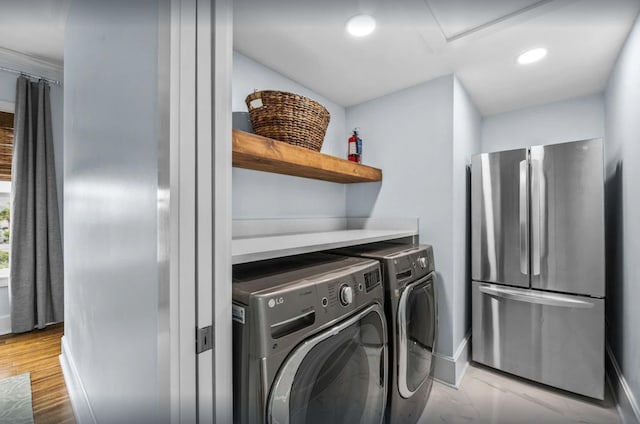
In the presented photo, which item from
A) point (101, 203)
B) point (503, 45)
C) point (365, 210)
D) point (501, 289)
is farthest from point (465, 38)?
point (101, 203)

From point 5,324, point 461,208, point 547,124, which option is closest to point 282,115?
point 461,208

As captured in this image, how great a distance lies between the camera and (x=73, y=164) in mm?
1660

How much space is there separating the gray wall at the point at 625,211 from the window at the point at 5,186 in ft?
14.7

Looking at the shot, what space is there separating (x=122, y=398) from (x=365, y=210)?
186cm

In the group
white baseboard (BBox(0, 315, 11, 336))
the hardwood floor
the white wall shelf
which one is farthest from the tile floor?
white baseboard (BBox(0, 315, 11, 336))

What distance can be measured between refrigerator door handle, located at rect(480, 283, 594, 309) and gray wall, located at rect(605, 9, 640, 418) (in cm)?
20

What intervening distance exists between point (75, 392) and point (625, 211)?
3.17 metres

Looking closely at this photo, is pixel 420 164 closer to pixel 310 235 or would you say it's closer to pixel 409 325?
pixel 310 235

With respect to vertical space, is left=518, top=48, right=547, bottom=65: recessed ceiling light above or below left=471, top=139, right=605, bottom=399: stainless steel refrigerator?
above

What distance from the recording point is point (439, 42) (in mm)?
1605

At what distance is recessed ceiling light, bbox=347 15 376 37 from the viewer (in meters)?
1.42

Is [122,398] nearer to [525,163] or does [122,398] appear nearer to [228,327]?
[228,327]

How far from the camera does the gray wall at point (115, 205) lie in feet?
2.68

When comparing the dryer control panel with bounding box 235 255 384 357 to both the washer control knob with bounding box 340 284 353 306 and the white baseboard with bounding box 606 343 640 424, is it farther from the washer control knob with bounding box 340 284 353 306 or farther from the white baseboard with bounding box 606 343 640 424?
the white baseboard with bounding box 606 343 640 424
